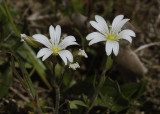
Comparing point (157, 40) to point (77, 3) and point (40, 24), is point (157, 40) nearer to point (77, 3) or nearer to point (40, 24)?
point (77, 3)

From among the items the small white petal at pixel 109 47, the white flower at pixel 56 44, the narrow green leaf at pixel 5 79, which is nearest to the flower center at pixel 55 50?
the white flower at pixel 56 44

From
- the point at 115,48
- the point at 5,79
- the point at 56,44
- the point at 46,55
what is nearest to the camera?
the point at 46,55

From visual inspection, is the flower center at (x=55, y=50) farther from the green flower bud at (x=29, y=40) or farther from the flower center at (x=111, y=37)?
the flower center at (x=111, y=37)

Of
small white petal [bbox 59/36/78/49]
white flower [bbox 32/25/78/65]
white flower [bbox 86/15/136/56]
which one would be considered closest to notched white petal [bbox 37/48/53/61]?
white flower [bbox 32/25/78/65]

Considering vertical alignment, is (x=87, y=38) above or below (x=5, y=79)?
above

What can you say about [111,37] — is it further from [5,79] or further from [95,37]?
[5,79]

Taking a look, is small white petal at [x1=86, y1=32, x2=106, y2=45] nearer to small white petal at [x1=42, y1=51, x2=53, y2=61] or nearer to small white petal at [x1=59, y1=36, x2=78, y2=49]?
small white petal at [x1=59, y1=36, x2=78, y2=49]

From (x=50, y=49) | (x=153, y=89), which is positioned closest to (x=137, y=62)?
(x=153, y=89)

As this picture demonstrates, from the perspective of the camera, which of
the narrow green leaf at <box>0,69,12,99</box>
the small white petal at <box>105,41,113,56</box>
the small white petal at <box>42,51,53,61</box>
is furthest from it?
the narrow green leaf at <box>0,69,12,99</box>

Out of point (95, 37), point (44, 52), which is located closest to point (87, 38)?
point (95, 37)

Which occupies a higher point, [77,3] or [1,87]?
[77,3]

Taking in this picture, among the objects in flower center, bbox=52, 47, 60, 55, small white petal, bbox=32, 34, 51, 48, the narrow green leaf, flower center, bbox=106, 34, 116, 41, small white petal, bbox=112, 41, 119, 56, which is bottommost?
the narrow green leaf
